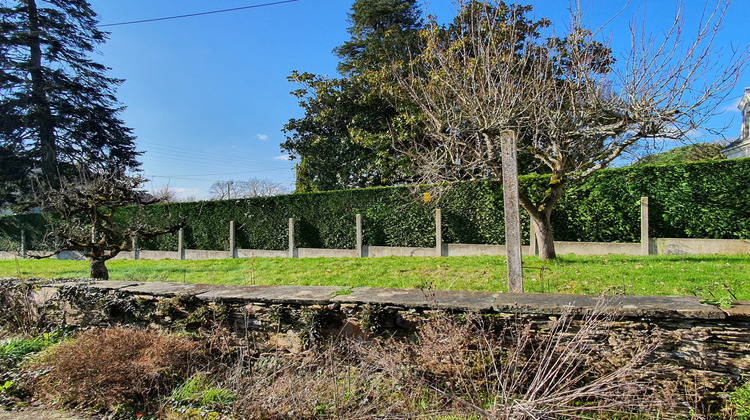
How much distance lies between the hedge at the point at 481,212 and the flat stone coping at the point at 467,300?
5512 millimetres

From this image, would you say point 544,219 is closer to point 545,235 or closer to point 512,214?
point 545,235

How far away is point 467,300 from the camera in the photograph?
106 inches

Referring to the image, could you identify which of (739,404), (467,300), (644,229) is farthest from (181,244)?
(739,404)

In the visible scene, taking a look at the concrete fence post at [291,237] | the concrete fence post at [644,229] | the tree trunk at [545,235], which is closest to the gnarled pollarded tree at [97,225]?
the concrete fence post at [291,237]

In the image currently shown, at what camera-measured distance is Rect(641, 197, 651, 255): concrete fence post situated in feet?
24.2

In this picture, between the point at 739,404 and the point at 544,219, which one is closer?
the point at 739,404

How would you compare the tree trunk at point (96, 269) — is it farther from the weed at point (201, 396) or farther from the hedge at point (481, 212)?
the weed at point (201, 396)

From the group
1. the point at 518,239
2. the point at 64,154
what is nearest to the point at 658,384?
the point at 518,239

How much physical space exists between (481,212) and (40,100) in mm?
20231

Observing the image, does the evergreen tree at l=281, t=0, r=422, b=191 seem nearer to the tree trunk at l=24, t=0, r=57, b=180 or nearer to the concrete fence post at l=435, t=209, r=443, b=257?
the concrete fence post at l=435, t=209, r=443, b=257

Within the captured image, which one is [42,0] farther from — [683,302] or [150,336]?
[683,302]

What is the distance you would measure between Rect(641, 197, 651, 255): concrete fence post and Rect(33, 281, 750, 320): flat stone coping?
576 centimetres

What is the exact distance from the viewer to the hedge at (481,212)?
721cm

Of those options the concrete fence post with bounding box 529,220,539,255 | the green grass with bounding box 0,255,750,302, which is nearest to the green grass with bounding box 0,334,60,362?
the green grass with bounding box 0,255,750,302
